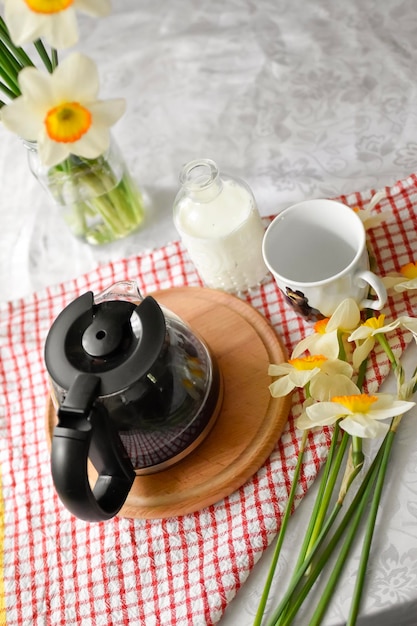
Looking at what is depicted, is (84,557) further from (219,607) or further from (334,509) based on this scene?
(334,509)

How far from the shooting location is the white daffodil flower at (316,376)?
2.23 feet

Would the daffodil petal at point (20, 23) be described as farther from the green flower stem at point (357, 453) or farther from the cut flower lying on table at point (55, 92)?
the green flower stem at point (357, 453)

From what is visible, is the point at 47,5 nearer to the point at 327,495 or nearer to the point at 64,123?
the point at 64,123

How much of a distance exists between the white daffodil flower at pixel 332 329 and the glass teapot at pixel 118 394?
4.5 inches

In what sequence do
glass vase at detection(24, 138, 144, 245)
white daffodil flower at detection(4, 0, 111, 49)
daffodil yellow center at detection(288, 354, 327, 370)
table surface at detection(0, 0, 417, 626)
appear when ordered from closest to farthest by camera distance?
white daffodil flower at detection(4, 0, 111, 49), daffodil yellow center at detection(288, 354, 327, 370), glass vase at detection(24, 138, 144, 245), table surface at detection(0, 0, 417, 626)

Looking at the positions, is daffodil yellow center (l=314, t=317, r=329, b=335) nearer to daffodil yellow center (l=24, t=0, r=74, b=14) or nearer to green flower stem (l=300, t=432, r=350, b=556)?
green flower stem (l=300, t=432, r=350, b=556)

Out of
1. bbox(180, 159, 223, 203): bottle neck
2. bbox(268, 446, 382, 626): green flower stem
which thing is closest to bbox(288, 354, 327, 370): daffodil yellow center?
bbox(268, 446, 382, 626): green flower stem

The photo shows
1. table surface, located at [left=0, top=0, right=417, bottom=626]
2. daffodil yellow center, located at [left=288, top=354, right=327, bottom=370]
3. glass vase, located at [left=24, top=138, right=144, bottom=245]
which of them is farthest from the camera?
table surface, located at [left=0, top=0, right=417, bottom=626]

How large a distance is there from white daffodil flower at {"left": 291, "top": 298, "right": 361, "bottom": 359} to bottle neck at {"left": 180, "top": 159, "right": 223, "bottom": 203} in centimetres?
19

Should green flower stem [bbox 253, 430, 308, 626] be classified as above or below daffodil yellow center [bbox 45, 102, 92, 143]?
below

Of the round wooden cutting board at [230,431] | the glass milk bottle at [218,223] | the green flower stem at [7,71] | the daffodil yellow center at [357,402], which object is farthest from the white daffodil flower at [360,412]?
the green flower stem at [7,71]

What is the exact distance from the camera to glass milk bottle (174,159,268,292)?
0.78 meters

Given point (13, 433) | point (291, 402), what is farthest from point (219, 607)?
point (13, 433)

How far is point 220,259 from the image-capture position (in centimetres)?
82
